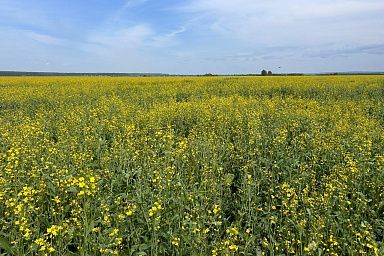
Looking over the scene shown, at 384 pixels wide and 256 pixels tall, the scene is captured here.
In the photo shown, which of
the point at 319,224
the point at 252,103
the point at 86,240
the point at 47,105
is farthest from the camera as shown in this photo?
the point at 47,105

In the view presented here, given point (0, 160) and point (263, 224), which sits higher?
point (0, 160)

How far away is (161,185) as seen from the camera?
3447 millimetres

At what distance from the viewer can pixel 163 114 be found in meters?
8.93

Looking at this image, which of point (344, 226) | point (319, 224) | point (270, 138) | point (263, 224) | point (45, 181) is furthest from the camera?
point (270, 138)

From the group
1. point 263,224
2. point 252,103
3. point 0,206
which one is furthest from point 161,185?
point 252,103

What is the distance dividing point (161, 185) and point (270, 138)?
3.56 meters

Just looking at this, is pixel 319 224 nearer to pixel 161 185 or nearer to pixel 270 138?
pixel 161 185

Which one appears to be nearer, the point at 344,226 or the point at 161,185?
the point at 344,226

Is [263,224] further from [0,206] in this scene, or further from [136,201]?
[0,206]

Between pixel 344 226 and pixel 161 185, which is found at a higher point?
pixel 161 185

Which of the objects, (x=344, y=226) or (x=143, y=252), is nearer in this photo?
(x=143, y=252)

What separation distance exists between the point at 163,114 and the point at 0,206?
18.9 ft

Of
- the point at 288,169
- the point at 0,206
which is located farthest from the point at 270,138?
the point at 0,206

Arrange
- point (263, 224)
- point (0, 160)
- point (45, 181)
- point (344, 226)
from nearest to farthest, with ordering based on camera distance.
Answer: point (344, 226) → point (263, 224) → point (45, 181) → point (0, 160)
